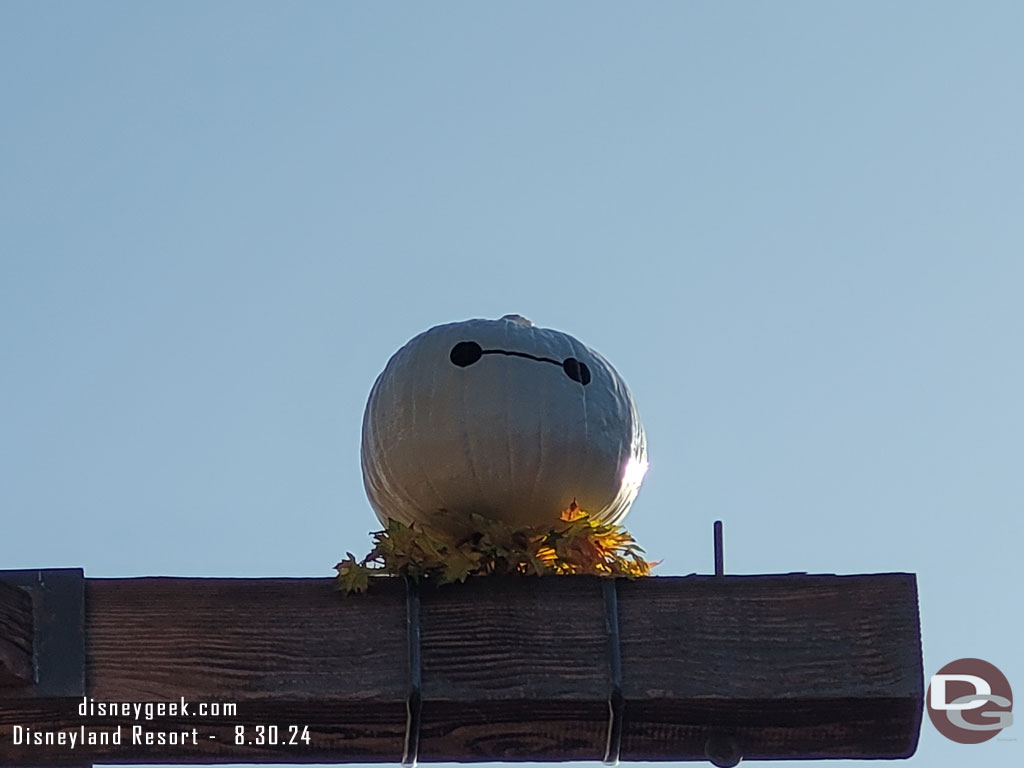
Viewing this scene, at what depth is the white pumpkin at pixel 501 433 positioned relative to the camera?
333 cm

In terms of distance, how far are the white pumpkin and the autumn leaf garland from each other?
0.09 metres

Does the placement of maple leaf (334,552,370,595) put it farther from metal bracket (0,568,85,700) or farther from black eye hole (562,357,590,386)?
black eye hole (562,357,590,386)

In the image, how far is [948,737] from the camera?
352 cm

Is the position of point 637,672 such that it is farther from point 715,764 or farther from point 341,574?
point 341,574

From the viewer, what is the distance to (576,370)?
347 centimetres

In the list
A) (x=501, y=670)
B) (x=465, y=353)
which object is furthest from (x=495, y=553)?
(x=465, y=353)

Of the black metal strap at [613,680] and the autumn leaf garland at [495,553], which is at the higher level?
the autumn leaf garland at [495,553]

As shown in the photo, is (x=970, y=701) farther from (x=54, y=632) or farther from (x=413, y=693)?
(x=54, y=632)

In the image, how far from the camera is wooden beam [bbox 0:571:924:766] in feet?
9.39

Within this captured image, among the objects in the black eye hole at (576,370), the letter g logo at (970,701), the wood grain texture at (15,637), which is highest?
the black eye hole at (576,370)

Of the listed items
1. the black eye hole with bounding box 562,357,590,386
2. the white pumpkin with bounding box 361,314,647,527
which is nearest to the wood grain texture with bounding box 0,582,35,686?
the white pumpkin with bounding box 361,314,647,527

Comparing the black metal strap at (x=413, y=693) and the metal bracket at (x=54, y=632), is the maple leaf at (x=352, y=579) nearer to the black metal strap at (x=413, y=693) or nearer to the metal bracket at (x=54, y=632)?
the black metal strap at (x=413, y=693)

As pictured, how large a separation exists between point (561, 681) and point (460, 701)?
168 mm

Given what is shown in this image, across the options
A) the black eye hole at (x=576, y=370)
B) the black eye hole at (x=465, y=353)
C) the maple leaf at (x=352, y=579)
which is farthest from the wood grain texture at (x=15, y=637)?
the black eye hole at (x=576, y=370)
